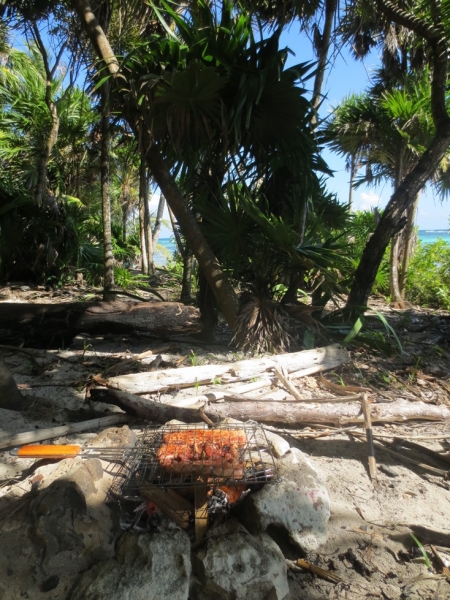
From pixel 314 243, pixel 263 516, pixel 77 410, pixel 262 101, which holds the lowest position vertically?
pixel 77 410

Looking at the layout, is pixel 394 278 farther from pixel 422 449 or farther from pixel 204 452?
pixel 204 452

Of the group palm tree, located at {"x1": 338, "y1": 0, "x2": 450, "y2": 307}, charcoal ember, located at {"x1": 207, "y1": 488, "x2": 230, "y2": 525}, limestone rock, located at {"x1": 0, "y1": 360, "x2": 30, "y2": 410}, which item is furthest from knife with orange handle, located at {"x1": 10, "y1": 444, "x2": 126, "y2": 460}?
palm tree, located at {"x1": 338, "y1": 0, "x2": 450, "y2": 307}

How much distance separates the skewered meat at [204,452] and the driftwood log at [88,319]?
2603 millimetres

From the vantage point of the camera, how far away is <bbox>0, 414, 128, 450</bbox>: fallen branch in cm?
255

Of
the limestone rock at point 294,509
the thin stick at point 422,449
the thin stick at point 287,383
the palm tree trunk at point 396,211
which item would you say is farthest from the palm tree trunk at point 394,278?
the limestone rock at point 294,509

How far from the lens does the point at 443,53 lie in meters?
4.55

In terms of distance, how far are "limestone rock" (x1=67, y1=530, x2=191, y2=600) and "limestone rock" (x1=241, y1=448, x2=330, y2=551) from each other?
35 centimetres

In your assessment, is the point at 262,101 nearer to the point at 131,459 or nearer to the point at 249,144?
the point at 249,144

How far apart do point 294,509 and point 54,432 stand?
5.10 ft

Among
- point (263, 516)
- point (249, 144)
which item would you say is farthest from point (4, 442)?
point (249, 144)

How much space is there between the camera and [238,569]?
1.69 meters

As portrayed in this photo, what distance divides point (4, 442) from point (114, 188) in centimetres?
1587

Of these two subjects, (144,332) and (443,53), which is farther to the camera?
(144,332)

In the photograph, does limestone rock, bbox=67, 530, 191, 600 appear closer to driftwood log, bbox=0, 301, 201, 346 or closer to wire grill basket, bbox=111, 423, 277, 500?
wire grill basket, bbox=111, 423, 277, 500
